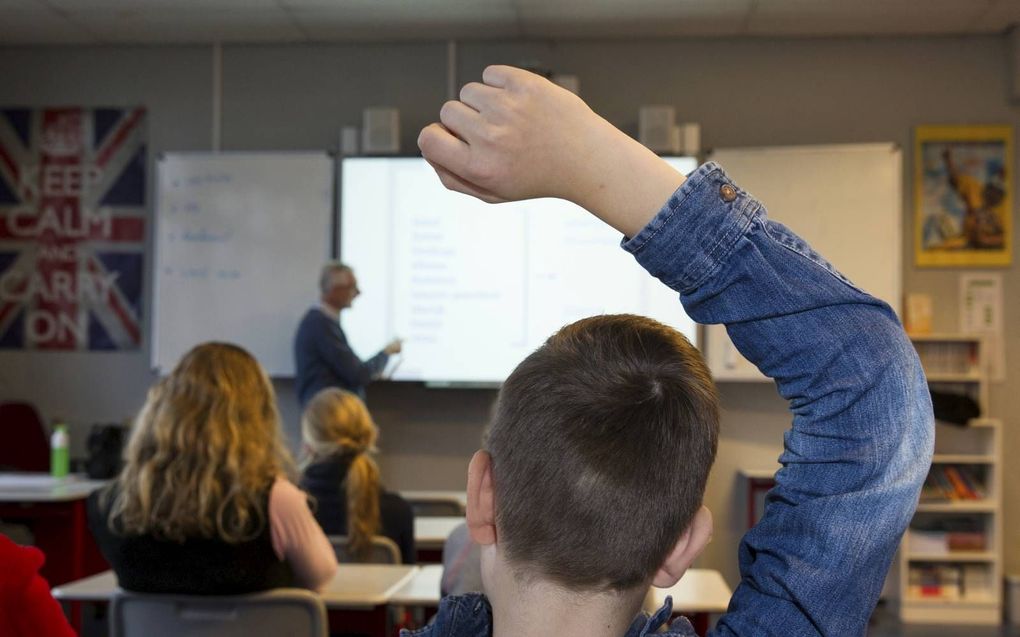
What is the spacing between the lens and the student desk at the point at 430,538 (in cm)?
386

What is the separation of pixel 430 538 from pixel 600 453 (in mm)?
3160

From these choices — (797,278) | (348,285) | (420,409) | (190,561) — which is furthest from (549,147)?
(420,409)

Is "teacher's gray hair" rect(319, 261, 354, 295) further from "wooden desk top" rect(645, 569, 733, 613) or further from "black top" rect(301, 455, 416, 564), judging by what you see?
"wooden desk top" rect(645, 569, 733, 613)

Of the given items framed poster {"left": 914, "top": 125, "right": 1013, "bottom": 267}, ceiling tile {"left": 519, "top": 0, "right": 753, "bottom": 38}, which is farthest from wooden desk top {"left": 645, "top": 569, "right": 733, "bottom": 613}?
framed poster {"left": 914, "top": 125, "right": 1013, "bottom": 267}

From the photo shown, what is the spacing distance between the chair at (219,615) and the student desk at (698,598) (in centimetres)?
78

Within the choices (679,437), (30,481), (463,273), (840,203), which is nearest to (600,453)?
(679,437)

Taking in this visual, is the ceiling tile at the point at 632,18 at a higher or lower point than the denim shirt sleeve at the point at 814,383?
higher

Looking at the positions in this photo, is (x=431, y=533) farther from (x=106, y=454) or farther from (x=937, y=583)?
(x=937, y=583)

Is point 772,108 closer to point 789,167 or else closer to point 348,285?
point 789,167

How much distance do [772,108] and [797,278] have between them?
6075 millimetres

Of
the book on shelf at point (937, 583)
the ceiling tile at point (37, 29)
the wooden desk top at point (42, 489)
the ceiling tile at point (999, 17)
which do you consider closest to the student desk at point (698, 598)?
the wooden desk top at point (42, 489)

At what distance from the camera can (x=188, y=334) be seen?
6559 mm

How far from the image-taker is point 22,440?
634 centimetres

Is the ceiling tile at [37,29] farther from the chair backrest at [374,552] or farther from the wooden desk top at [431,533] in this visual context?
the chair backrest at [374,552]
